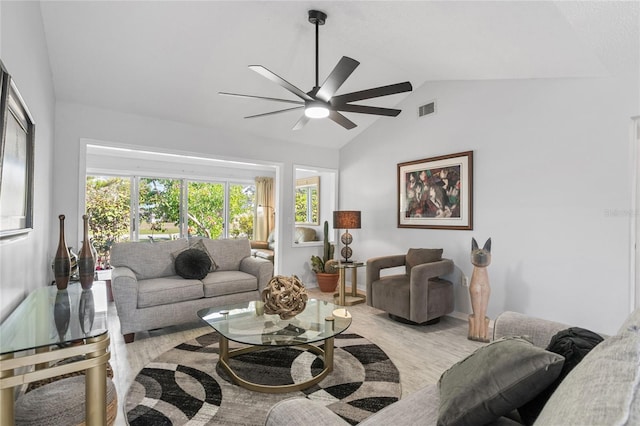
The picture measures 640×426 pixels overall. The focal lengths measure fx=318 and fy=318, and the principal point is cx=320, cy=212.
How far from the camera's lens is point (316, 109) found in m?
2.63

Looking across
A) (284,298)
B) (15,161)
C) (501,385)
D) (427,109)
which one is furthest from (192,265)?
(427,109)

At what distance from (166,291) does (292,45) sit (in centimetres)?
278

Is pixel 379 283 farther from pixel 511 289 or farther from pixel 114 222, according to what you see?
pixel 114 222

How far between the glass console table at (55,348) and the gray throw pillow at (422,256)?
3.14 metres

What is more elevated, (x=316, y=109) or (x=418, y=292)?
(x=316, y=109)

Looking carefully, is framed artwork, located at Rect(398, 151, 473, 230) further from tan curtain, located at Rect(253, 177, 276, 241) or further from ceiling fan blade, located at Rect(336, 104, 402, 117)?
tan curtain, located at Rect(253, 177, 276, 241)

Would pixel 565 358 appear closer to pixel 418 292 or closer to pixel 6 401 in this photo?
pixel 6 401

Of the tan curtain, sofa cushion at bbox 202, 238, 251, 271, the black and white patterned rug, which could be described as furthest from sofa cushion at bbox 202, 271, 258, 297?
the tan curtain

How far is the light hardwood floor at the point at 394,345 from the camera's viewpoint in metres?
2.41

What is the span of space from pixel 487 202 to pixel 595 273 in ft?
3.78

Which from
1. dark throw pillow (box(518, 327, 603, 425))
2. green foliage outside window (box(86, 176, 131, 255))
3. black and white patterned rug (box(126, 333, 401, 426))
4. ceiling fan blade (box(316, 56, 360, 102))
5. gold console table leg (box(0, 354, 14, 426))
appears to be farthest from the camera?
green foliage outside window (box(86, 176, 131, 255))

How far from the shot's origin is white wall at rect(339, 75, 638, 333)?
107 inches

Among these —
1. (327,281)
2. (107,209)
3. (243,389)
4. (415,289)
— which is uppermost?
(107,209)

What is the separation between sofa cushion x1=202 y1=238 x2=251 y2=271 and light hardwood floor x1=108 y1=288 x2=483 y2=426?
32.2 inches
